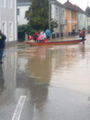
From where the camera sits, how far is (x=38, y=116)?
279 inches

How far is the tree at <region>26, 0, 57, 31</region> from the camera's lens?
48.5 metres

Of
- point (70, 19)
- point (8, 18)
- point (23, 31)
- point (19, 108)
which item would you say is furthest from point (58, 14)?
point (19, 108)

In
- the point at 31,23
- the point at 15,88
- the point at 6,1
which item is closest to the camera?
the point at 15,88

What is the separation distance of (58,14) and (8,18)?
31.6 meters

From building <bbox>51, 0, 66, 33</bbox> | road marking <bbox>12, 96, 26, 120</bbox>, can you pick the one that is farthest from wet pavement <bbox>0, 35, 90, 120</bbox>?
building <bbox>51, 0, 66, 33</bbox>

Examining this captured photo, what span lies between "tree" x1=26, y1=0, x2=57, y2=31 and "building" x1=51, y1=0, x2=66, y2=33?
1337 centimetres

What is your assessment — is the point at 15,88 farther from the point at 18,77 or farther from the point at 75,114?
the point at 75,114

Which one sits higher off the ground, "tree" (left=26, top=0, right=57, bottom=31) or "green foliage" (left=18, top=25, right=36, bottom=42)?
"tree" (left=26, top=0, right=57, bottom=31)

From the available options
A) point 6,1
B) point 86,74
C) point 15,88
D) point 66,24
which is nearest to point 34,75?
point 86,74

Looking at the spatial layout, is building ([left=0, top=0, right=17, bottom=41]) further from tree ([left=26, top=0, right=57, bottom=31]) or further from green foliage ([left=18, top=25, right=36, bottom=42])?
tree ([left=26, top=0, right=57, bottom=31])

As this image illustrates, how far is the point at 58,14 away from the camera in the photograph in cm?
6881

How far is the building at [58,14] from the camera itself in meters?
64.5

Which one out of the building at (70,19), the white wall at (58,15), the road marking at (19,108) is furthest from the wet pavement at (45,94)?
→ the building at (70,19)

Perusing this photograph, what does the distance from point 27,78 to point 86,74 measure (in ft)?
7.71
